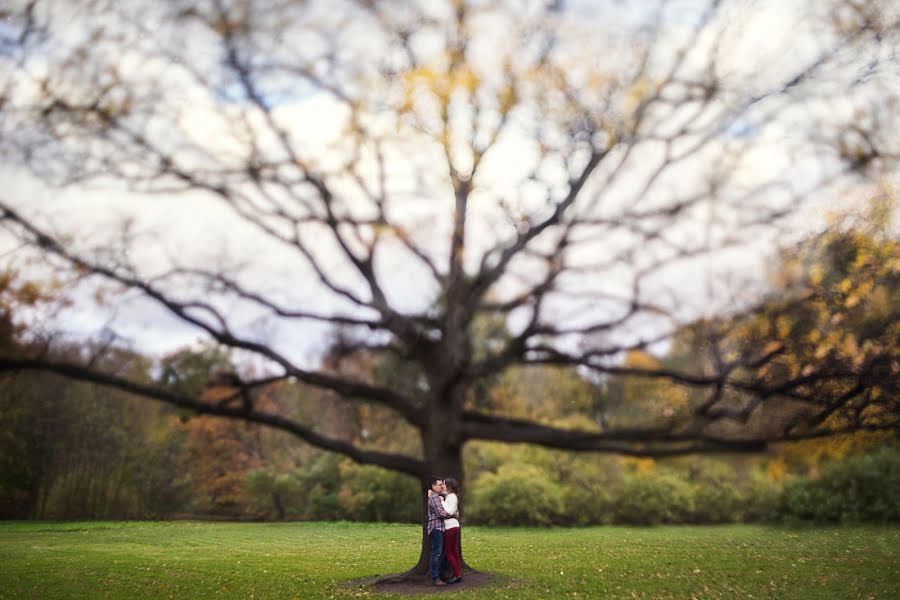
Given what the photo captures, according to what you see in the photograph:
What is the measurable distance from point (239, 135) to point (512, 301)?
5.59 meters

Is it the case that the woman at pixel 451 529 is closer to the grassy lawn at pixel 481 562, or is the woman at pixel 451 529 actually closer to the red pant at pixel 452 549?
the red pant at pixel 452 549

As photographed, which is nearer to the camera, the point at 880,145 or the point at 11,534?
the point at 880,145

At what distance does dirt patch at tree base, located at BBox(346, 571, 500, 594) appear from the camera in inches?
387

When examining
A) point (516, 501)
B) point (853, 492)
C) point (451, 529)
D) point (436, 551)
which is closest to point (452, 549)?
point (436, 551)

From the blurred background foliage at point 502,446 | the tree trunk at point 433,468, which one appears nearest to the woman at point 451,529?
the tree trunk at point 433,468

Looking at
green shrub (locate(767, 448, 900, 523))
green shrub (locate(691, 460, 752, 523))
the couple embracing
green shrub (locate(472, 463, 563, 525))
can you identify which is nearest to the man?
the couple embracing

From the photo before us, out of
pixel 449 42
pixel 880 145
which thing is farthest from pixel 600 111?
pixel 880 145

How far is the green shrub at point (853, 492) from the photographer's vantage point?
20922mm

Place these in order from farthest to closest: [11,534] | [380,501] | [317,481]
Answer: [317,481] → [380,501] → [11,534]

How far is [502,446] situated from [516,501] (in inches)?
165

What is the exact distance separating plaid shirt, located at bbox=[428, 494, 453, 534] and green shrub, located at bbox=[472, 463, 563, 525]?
14540mm

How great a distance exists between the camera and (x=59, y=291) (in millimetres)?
9273

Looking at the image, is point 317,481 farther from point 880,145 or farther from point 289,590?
point 880,145

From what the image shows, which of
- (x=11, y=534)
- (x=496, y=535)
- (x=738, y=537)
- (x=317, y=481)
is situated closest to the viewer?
(x=11, y=534)
